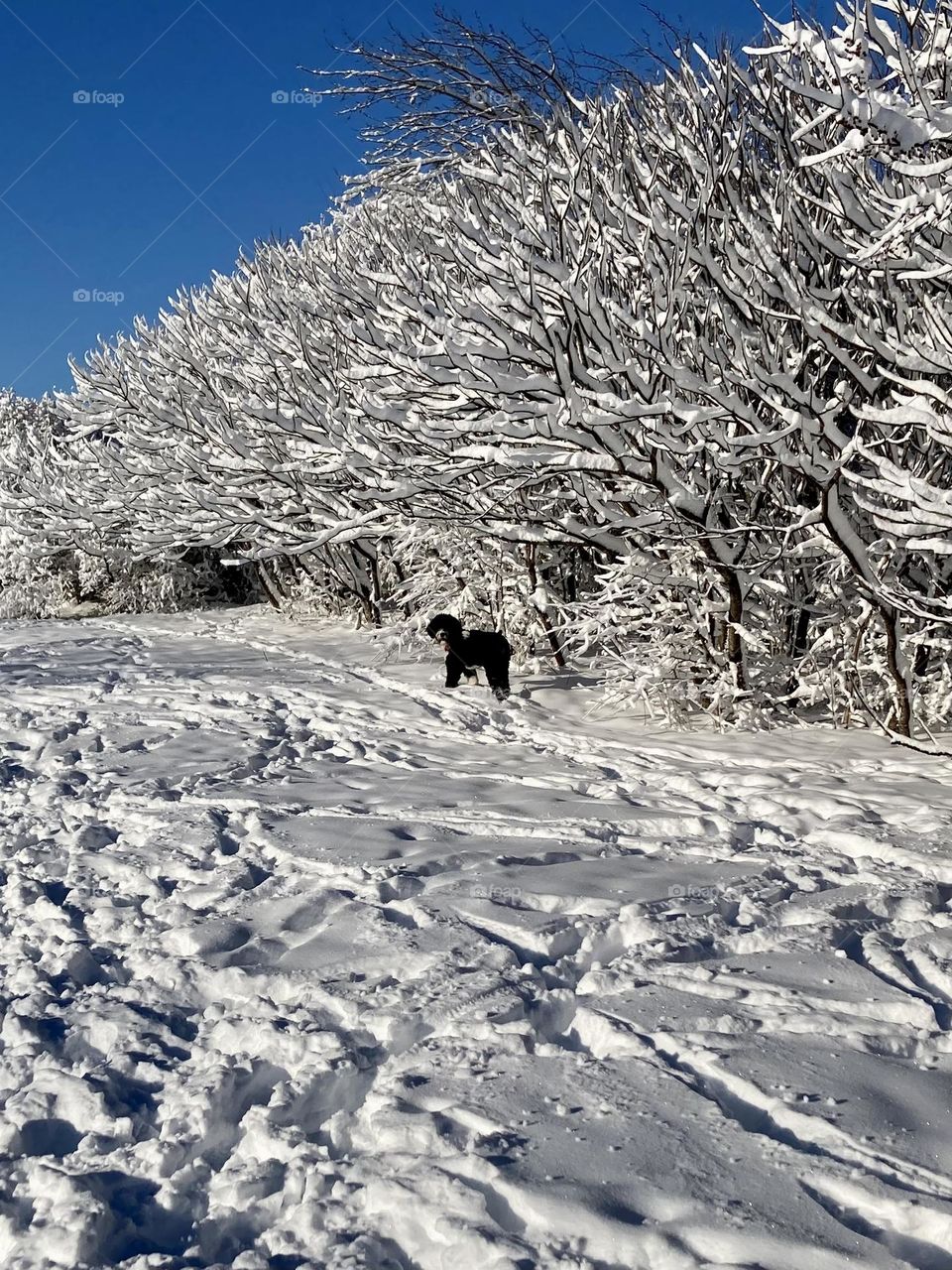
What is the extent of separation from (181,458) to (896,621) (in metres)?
8.16

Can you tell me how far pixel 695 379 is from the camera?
17.1 ft

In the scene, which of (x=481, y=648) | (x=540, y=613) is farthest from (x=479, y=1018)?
(x=540, y=613)

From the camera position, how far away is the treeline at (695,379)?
16.2ft

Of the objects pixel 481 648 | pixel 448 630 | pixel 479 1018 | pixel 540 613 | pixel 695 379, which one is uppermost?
pixel 695 379

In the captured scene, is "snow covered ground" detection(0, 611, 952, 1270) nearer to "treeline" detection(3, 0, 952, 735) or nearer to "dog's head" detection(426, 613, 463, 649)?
"treeline" detection(3, 0, 952, 735)

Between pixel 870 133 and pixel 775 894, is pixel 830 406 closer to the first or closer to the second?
pixel 870 133

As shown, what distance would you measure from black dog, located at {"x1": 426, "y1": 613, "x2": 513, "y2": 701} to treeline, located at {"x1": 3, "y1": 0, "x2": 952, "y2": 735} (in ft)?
2.89

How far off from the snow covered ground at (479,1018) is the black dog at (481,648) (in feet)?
8.46

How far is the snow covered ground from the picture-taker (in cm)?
201

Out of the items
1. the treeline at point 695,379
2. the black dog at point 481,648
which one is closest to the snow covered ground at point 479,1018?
the treeline at point 695,379

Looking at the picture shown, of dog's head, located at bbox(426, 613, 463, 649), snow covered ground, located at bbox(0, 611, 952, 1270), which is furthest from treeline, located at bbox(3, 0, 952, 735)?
snow covered ground, located at bbox(0, 611, 952, 1270)

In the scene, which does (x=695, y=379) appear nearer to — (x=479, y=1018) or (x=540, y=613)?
(x=479, y=1018)

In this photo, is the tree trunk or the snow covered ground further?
the tree trunk

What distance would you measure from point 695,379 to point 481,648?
11.5 ft
